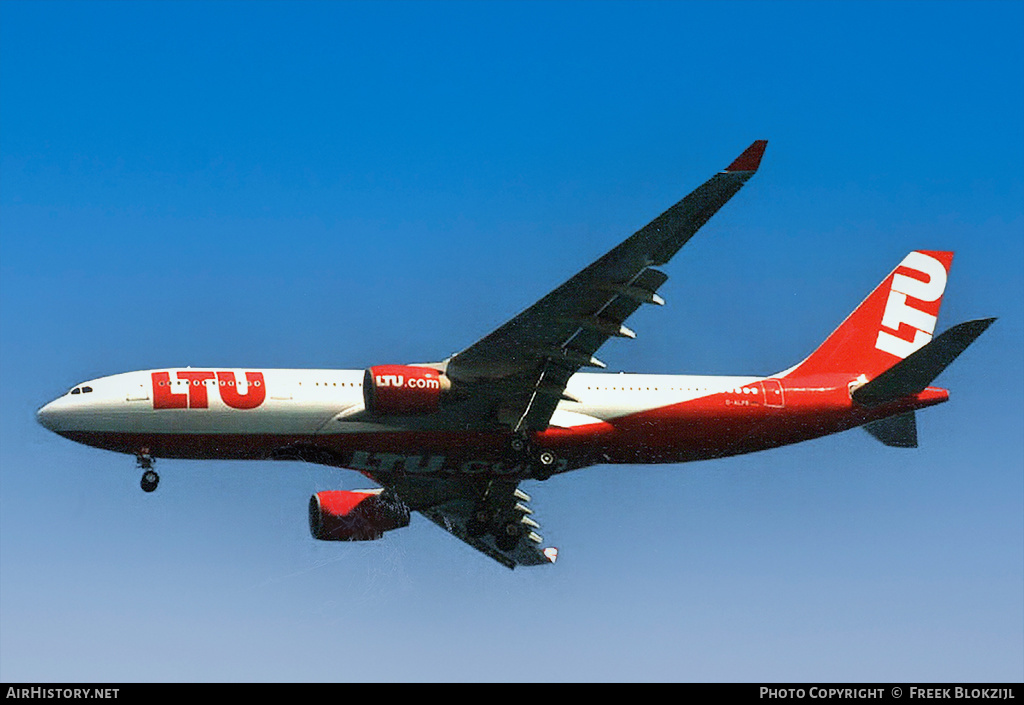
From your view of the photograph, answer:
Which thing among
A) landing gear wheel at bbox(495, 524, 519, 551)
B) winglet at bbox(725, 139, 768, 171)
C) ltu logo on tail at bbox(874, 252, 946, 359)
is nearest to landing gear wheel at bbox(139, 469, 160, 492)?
landing gear wheel at bbox(495, 524, 519, 551)

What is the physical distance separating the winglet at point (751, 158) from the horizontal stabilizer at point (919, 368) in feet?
34.1

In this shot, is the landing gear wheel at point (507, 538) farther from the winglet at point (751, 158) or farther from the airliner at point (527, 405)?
the winglet at point (751, 158)

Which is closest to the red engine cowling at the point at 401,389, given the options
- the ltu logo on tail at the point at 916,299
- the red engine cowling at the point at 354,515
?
the red engine cowling at the point at 354,515

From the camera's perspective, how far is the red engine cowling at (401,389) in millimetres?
45781

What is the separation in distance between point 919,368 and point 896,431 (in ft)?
11.5

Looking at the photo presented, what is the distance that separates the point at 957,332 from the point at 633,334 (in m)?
9.84

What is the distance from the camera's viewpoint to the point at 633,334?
1736 inches

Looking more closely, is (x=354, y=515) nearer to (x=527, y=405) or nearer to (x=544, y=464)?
(x=544, y=464)

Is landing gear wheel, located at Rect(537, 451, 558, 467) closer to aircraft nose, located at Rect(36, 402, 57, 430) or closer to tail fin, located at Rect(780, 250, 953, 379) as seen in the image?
tail fin, located at Rect(780, 250, 953, 379)

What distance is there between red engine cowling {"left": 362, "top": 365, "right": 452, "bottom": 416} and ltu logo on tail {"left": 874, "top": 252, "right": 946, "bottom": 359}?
55.4 feet

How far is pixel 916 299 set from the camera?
54.7 metres

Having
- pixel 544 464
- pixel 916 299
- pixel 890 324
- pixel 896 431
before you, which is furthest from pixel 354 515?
pixel 916 299

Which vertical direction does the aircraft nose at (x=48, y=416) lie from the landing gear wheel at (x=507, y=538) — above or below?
above

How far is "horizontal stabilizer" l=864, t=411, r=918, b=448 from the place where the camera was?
50906mm
